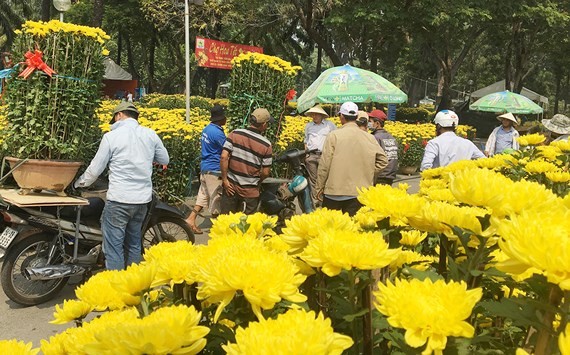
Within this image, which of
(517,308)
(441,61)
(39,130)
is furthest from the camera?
(441,61)

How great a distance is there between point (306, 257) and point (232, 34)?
31.7 meters

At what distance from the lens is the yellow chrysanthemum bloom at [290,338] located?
2.17 ft

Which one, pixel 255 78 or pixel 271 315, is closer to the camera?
pixel 271 315

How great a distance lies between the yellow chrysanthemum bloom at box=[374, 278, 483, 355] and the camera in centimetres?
75

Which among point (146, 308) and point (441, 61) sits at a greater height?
point (441, 61)

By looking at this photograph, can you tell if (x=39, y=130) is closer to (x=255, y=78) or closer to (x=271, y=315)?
(x=255, y=78)

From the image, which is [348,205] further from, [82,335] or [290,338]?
[290,338]

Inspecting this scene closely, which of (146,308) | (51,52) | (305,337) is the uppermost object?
(51,52)

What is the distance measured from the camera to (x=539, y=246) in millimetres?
694

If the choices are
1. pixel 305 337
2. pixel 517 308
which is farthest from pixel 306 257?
pixel 517 308

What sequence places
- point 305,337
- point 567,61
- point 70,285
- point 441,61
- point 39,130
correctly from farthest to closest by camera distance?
point 567,61 < point 441,61 < point 70,285 < point 39,130 < point 305,337

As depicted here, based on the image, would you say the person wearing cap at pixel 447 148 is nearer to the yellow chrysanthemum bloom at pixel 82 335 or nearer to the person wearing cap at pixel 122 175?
the person wearing cap at pixel 122 175

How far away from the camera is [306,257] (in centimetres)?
94

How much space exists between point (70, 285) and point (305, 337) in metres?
4.74
